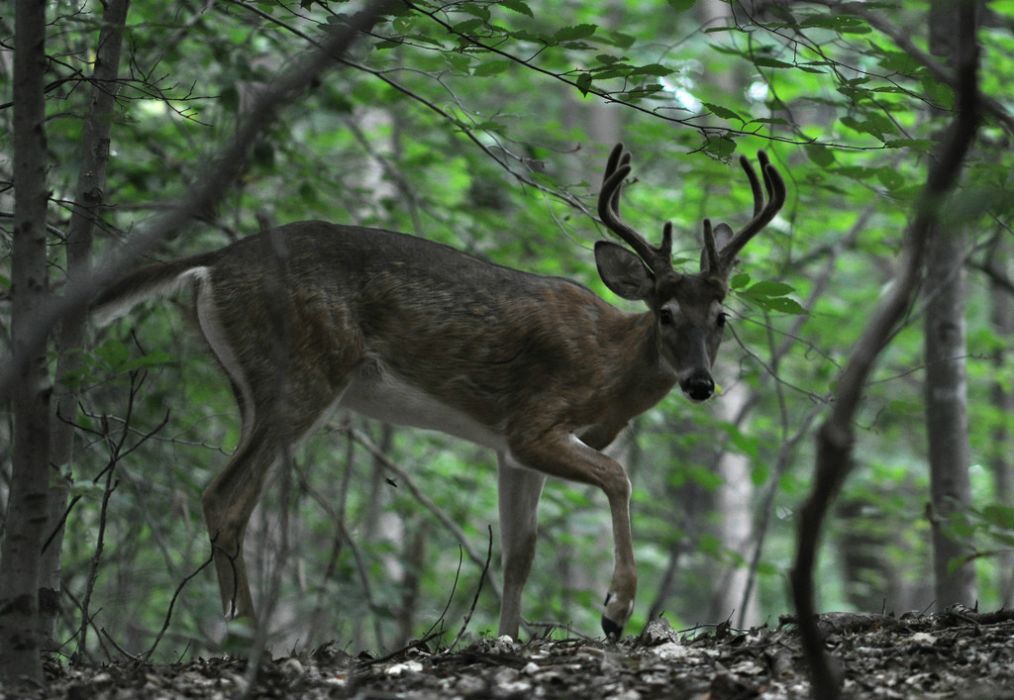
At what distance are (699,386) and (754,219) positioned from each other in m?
0.99

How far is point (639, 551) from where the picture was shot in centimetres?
1880

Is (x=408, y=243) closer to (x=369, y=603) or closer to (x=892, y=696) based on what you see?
(x=369, y=603)

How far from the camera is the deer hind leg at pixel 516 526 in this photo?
6855 millimetres

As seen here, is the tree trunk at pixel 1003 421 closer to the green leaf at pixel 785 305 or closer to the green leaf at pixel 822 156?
the green leaf at pixel 822 156

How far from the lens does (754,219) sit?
6738 millimetres

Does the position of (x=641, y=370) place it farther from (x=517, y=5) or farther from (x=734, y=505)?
(x=734, y=505)

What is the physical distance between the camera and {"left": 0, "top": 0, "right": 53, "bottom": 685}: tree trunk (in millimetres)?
3893

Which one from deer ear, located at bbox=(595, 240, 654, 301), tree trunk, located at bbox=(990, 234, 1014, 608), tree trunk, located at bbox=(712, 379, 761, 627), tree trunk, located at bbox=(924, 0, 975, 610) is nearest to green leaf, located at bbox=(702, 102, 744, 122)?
deer ear, located at bbox=(595, 240, 654, 301)

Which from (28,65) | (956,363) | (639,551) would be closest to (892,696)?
(28,65)

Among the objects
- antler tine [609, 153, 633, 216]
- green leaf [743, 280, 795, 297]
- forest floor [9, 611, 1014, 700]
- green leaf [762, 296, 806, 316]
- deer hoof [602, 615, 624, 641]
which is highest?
antler tine [609, 153, 633, 216]

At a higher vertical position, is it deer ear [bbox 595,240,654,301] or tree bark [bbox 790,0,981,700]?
deer ear [bbox 595,240,654,301]

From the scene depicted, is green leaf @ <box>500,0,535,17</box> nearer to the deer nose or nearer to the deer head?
the deer head

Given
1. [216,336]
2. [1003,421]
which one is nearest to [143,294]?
[216,336]

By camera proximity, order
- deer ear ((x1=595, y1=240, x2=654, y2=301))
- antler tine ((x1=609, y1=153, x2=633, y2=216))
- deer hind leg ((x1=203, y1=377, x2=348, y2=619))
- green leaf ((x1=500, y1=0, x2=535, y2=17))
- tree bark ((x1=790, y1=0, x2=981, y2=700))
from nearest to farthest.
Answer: tree bark ((x1=790, y1=0, x2=981, y2=700)), green leaf ((x1=500, y1=0, x2=535, y2=17)), deer hind leg ((x1=203, y1=377, x2=348, y2=619)), antler tine ((x1=609, y1=153, x2=633, y2=216)), deer ear ((x1=595, y1=240, x2=654, y2=301))
